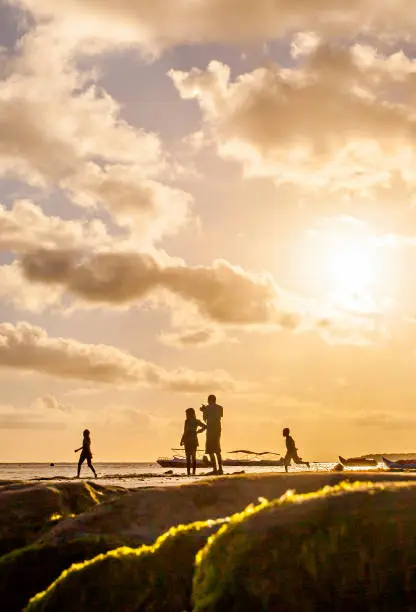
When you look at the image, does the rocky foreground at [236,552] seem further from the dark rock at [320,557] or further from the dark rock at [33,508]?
the dark rock at [33,508]

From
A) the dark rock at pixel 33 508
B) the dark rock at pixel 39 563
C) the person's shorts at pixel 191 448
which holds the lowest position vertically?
the dark rock at pixel 39 563

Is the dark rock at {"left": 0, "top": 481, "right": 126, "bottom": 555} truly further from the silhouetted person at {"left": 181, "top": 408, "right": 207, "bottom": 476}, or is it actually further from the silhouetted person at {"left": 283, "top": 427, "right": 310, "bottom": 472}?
the silhouetted person at {"left": 283, "top": 427, "right": 310, "bottom": 472}

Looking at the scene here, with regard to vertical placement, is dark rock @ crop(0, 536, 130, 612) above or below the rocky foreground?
below

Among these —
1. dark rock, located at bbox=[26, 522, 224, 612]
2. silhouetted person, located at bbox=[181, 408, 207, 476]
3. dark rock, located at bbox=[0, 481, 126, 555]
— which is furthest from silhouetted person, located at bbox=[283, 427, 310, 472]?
dark rock, located at bbox=[26, 522, 224, 612]

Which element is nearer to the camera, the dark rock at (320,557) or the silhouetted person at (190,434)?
the dark rock at (320,557)

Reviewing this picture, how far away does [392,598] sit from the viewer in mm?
3250

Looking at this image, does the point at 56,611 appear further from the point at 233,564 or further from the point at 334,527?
the point at 334,527

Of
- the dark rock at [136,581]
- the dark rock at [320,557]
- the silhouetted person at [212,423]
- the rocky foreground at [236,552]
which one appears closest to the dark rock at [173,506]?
the rocky foreground at [236,552]

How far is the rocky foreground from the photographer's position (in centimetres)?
334

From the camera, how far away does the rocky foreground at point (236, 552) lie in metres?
3.34

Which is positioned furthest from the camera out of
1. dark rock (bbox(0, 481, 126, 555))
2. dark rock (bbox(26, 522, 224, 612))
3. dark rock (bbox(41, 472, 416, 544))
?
dark rock (bbox(0, 481, 126, 555))

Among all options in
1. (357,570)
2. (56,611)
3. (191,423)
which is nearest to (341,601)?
(357,570)

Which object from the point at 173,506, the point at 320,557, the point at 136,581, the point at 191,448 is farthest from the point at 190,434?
the point at 320,557

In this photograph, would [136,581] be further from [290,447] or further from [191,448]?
[290,447]
